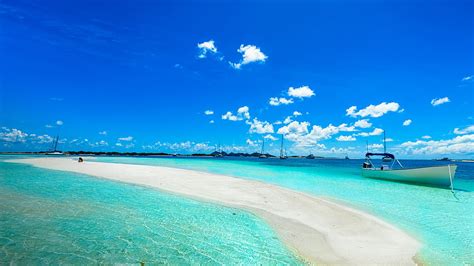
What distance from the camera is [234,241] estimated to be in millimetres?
6664

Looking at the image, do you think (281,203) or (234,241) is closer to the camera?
(234,241)

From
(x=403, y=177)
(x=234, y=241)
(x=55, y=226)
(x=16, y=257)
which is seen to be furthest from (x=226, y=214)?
(x=403, y=177)

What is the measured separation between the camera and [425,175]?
24.1m

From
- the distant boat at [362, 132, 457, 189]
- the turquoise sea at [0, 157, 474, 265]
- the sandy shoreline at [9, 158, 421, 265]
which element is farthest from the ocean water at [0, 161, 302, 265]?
the distant boat at [362, 132, 457, 189]

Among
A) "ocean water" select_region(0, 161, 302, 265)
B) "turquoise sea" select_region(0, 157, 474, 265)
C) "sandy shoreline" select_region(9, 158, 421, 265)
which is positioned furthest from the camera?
"sandy shoreline" select_region(9, 158, 421, 265)

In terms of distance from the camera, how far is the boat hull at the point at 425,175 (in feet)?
74.7

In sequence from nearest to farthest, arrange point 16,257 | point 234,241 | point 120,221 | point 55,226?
point 16,257
point 234,241
point 55,226
point 120,221

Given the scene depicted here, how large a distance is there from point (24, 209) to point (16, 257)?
15.6ft

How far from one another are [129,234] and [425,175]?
2789 centimetres

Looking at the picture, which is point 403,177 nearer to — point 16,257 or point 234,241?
point 234,241

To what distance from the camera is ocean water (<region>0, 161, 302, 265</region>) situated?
5.48 m

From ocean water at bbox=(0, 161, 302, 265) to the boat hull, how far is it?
2326 centimetres

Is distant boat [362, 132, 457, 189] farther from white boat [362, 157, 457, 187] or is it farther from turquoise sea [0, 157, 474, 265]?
turquoise sea [0, 157, 474, 265]

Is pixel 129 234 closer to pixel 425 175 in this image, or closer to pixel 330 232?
pixel 330 232
